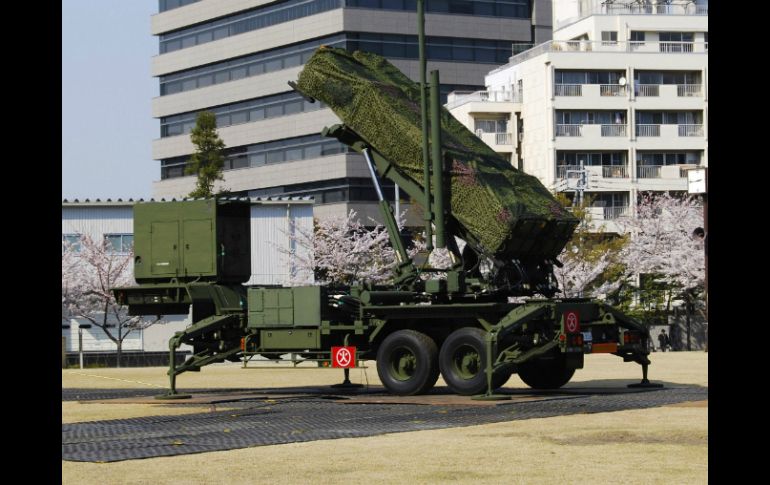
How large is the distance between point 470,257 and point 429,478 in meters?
13.0

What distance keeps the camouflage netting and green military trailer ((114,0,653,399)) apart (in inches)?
1.1

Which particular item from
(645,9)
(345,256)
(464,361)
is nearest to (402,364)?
(464,361)

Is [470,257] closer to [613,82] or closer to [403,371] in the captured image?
[403,371]

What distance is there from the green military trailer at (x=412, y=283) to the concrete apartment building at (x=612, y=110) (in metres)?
60.2

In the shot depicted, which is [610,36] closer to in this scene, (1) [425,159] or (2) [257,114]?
(2) [257,114]

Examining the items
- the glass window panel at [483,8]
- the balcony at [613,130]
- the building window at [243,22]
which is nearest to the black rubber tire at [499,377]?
the balcony at [613,130]

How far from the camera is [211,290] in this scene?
82.1 ft

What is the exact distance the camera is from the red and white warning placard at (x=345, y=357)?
2347 cm

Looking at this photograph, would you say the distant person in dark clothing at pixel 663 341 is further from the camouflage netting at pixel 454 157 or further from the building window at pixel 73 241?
the camouflage netting at pixel 454 157

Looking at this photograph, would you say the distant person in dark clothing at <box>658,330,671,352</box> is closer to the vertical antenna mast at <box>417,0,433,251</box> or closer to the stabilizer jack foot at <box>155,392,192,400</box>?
the vertical antenna mast at <box>417,0,433,251</box>

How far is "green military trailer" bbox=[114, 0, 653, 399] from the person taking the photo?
22547 millimetres

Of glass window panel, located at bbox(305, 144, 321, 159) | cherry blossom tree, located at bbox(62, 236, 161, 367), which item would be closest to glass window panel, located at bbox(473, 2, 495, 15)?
glass window panel, located at bbox(305, 144, 321, 159)
